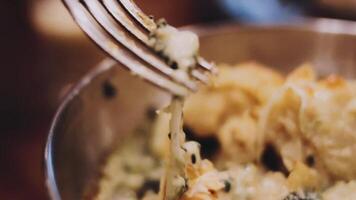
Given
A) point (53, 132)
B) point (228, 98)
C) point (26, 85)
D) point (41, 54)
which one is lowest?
point (53, 132)

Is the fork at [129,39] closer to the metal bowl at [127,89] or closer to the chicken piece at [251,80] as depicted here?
the metal bowl at [127,89]

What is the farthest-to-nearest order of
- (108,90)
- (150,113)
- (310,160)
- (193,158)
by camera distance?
(150,113) → (108,90) → (310,160) → (193,158)

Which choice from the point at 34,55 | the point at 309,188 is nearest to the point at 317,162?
the point at 309,188

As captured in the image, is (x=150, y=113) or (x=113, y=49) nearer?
(x=113, y=49)

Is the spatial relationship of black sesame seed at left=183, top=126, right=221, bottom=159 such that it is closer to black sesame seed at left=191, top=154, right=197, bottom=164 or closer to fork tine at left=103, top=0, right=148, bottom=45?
black sesame seed at left=191, top=154, right=197, bottom=164

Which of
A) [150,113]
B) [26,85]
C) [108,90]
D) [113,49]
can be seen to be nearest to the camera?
[113,49]

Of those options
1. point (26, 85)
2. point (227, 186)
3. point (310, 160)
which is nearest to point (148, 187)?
point (227, 186)

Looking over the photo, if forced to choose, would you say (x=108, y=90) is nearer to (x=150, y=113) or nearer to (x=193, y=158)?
(x=150, y=113)

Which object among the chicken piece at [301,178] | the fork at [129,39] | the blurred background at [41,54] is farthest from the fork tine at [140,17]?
the blurred background at [41,54]
